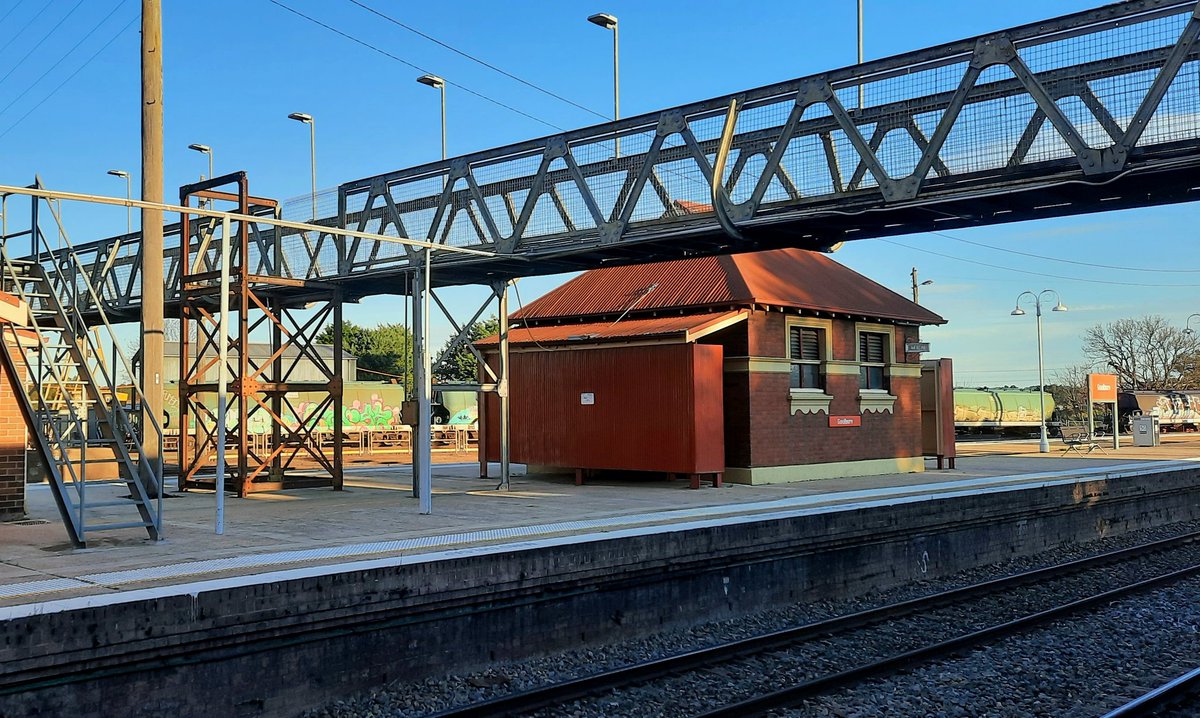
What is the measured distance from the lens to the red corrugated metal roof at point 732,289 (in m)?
19.3

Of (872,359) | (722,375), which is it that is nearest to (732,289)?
(722,375)

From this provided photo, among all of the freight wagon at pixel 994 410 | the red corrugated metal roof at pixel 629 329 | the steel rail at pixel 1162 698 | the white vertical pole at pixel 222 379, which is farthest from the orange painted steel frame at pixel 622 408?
the freight wagon at pixel 994 410

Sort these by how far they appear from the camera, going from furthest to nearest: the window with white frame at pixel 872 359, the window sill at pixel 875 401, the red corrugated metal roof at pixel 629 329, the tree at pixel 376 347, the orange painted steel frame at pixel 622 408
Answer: the tree at pixel 376 347, the window with white frame at pixel 872 359, the window sill at pixel 875 401, the red corrugated metal roof at pixel 629 329, the orange painted steel frame at pixel 622 408

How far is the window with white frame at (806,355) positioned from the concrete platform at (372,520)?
207 cm

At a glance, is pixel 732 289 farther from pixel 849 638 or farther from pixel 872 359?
pixel 849 638

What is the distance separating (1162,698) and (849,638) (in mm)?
3202

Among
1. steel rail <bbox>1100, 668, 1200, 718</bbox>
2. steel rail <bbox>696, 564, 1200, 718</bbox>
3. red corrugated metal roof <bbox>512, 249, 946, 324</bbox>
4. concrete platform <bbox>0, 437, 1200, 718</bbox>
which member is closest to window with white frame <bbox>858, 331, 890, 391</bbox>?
red corrugated metal roof <bbox>512, 249, 946, 324</bbox>

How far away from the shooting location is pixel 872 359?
21.9 meters

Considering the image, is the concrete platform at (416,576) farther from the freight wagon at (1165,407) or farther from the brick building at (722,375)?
the freight wagon at (1165,407)

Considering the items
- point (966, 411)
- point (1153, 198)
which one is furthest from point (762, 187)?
point (966, 411)

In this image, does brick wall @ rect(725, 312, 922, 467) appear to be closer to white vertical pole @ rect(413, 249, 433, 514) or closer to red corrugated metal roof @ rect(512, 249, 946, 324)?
red corrugated metal roof @ rect(512, 249, 946, 324)

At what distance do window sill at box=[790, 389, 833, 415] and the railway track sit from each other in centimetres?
598

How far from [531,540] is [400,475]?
527 inches

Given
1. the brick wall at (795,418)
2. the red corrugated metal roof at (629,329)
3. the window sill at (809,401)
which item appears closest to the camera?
the red corrugated metal roof at (629,329)
